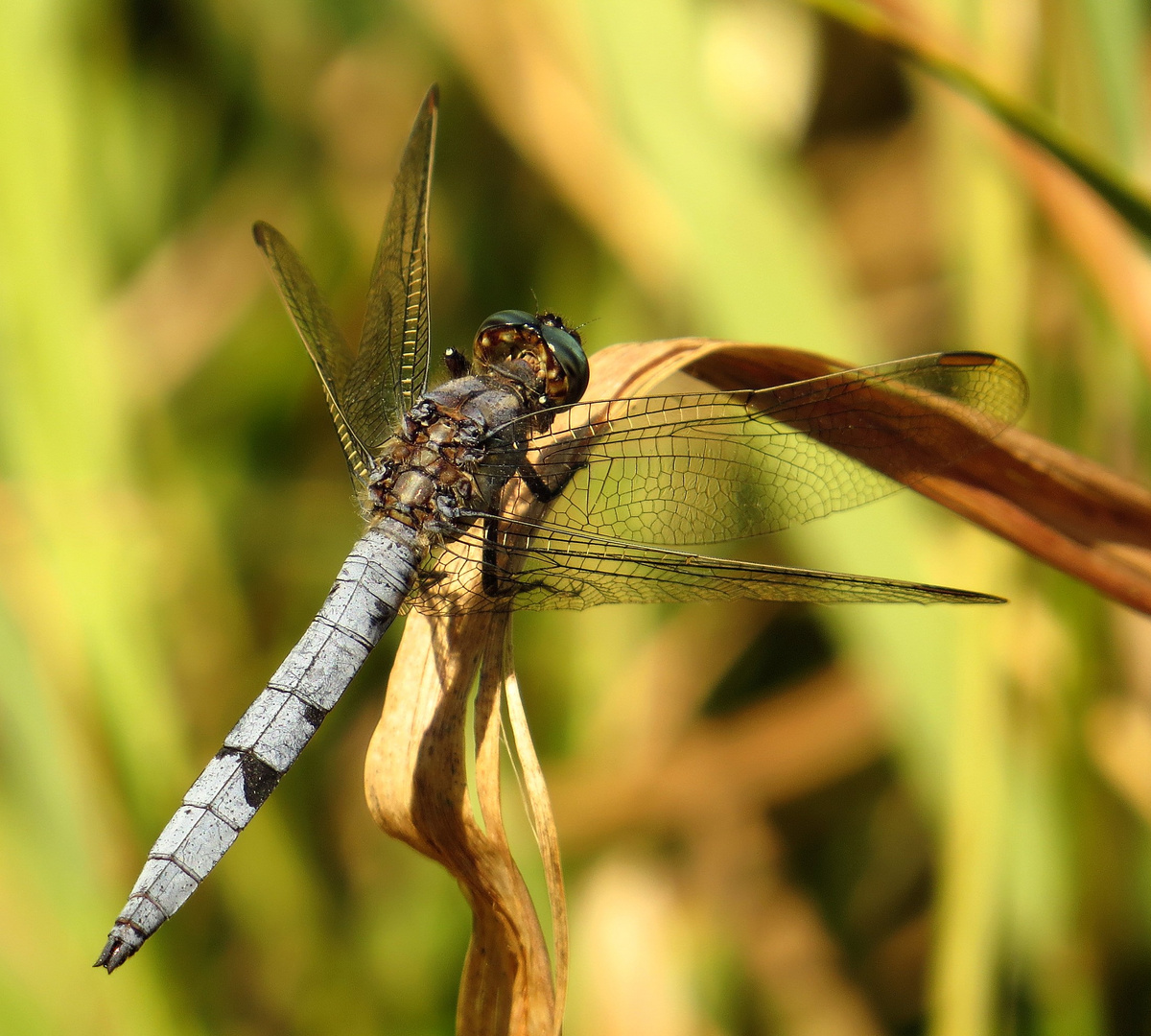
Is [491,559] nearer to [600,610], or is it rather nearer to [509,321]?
[509,321]

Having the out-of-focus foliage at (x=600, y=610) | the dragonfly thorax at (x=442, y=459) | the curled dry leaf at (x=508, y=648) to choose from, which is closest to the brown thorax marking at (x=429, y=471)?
the dragonfly thorax at (x=442, y=459)

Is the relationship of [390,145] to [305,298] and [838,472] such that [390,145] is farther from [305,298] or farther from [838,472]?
[838,472]

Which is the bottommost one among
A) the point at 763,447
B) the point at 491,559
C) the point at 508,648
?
the point at 508,648

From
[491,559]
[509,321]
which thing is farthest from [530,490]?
[509,321]

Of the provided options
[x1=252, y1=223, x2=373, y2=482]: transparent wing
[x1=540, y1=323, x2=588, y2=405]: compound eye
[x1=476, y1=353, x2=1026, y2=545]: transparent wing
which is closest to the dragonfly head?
[x1=540, y1=323, x2=588, y2=405]: compound eye

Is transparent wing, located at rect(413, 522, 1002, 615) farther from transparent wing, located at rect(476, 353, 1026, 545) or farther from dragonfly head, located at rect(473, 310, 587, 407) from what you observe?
dragonfly head, located at rect(473, 310, 587, 407)

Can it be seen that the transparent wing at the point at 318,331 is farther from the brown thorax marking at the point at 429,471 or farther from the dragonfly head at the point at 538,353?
the dragonfly head at the point at 538,353

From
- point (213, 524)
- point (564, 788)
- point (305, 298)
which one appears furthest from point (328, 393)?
point (564, 788)
